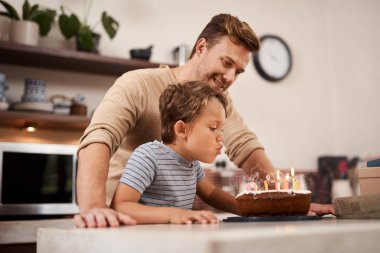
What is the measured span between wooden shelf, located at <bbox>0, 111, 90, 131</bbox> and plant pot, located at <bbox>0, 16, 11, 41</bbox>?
555 mm

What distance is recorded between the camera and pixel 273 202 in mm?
1052

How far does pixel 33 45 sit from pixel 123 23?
792 millimetres

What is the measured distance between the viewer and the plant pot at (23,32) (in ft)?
9.66

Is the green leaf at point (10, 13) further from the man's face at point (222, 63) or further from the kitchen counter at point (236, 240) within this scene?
the kitchen counter at point (236, 240)

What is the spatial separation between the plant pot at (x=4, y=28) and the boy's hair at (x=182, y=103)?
200cm

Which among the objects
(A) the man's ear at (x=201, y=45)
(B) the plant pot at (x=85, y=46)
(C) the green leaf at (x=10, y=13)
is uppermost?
(C) the green leaf at (x=10, y=13)

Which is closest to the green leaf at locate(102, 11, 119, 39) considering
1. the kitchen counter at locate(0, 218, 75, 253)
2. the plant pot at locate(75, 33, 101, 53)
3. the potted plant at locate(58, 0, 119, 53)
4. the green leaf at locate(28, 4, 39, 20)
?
the potted plant at locate(58, 0, 119, 53)

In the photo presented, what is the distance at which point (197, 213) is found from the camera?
967mm

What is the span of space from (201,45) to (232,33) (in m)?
0.17

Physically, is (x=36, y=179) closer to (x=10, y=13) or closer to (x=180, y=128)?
(x=10, y=13)

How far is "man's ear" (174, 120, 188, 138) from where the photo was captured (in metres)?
1.41

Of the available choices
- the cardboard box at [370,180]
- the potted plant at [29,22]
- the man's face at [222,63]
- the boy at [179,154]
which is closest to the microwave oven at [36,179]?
the potted plant at [29,22]

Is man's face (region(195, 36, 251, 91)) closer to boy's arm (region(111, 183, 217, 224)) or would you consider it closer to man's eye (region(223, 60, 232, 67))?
man's eye (region(223, 60, 232, 67))

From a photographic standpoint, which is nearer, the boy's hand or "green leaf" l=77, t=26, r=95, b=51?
the boy's hand
